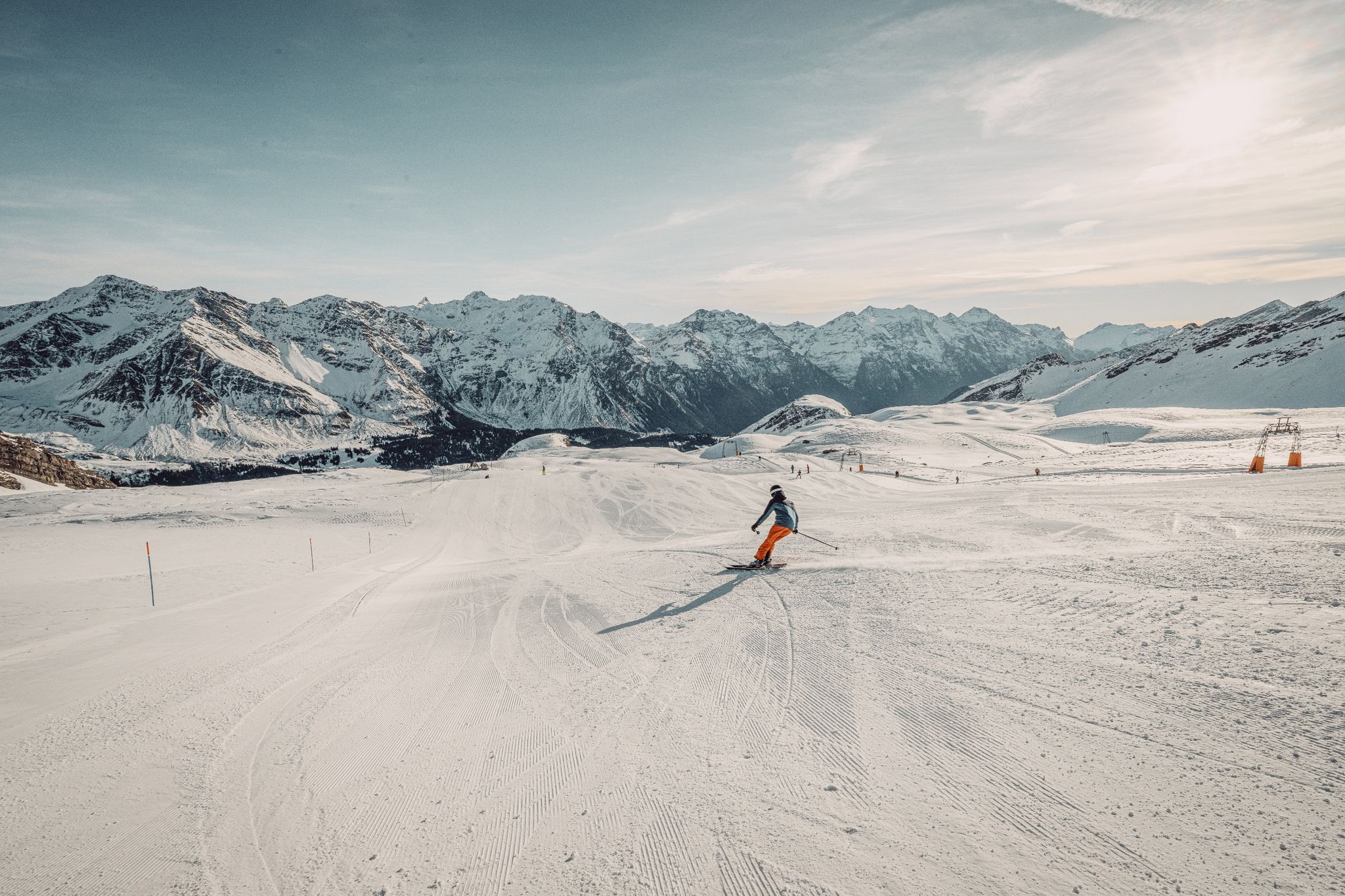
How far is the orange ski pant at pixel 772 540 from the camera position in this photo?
1287cm

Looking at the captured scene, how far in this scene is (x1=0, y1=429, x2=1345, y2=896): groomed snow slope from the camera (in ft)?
14.1

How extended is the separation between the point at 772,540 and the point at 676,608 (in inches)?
130

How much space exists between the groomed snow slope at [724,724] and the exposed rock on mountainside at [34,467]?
39658mm

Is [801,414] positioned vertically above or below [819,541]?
above

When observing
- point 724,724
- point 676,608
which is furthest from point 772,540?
point 724,724

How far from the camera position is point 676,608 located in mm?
10602

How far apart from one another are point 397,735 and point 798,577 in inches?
310

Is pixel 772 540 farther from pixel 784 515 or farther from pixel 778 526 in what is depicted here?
pixel 784 515

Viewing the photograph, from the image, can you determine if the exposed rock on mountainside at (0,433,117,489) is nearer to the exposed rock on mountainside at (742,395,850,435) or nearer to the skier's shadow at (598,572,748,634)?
the skier's shadow at (598,572,748,634)

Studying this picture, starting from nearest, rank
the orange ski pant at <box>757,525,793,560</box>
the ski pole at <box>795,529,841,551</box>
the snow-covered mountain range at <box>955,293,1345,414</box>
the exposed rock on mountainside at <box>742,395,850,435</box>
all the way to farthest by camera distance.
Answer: the orange ski pant at <box>757,525,793,560</box>, the ski pole at <box>795,529,841,551</box>, the snow-covered mountain range at <box>955,293,1345,414</box>, the exposed rock on mountainside at <box>742,395,850,435</box>

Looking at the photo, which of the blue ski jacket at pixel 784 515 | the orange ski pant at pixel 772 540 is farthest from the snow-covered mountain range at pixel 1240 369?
the orange ski pant at pixel 772 540

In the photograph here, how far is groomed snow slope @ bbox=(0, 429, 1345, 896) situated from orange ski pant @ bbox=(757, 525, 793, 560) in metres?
0.71

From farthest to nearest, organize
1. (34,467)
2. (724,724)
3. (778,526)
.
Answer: (34,467), (778,526), (724,724)

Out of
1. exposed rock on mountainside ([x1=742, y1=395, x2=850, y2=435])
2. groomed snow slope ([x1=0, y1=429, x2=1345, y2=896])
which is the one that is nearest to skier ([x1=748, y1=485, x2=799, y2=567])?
groomed snow slope ([x1=0, y1=429, x2=1345, y2=896])
